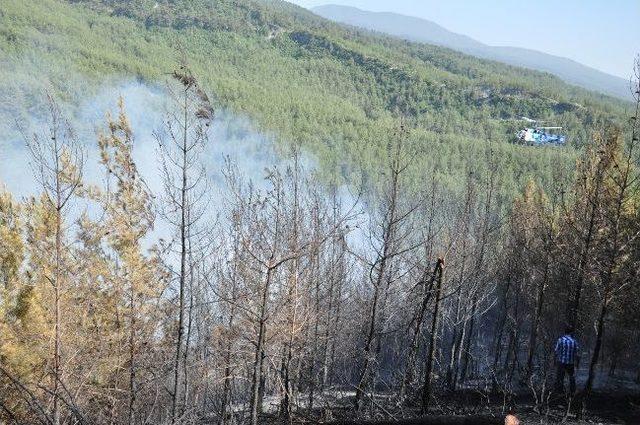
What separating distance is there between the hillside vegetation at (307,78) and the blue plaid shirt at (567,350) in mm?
42507

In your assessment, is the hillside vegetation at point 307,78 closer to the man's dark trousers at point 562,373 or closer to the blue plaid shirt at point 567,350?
the man's dark trousers at point 562,373

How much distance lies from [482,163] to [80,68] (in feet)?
188

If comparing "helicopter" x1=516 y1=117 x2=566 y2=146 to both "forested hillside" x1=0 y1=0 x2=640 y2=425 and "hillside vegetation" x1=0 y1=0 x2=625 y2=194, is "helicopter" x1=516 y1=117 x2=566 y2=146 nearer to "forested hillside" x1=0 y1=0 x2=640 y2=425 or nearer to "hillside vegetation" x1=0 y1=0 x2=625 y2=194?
"hillside vegetation" x1=0 y1=0 x2=625 y2=194

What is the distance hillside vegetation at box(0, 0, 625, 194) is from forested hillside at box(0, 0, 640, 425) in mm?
602

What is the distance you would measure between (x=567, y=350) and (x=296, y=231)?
23.5ft

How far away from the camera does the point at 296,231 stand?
946 centimetres

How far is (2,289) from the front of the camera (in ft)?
45.1

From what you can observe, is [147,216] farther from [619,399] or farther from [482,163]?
[482,163]

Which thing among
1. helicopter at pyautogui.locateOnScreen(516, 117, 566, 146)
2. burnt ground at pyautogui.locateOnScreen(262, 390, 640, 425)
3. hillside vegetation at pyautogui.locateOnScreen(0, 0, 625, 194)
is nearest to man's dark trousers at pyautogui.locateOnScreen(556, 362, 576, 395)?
burnt ground at pyautogui.locateOnScreen(262, 390, 640, 425)

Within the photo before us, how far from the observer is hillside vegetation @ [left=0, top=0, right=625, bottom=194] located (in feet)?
235

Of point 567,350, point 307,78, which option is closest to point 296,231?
point 567,350

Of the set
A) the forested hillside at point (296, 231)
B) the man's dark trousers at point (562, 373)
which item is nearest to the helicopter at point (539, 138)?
the forested hillside at point (296, 231)

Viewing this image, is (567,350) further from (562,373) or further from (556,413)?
(556,413)

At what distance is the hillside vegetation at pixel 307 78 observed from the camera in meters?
71.8
